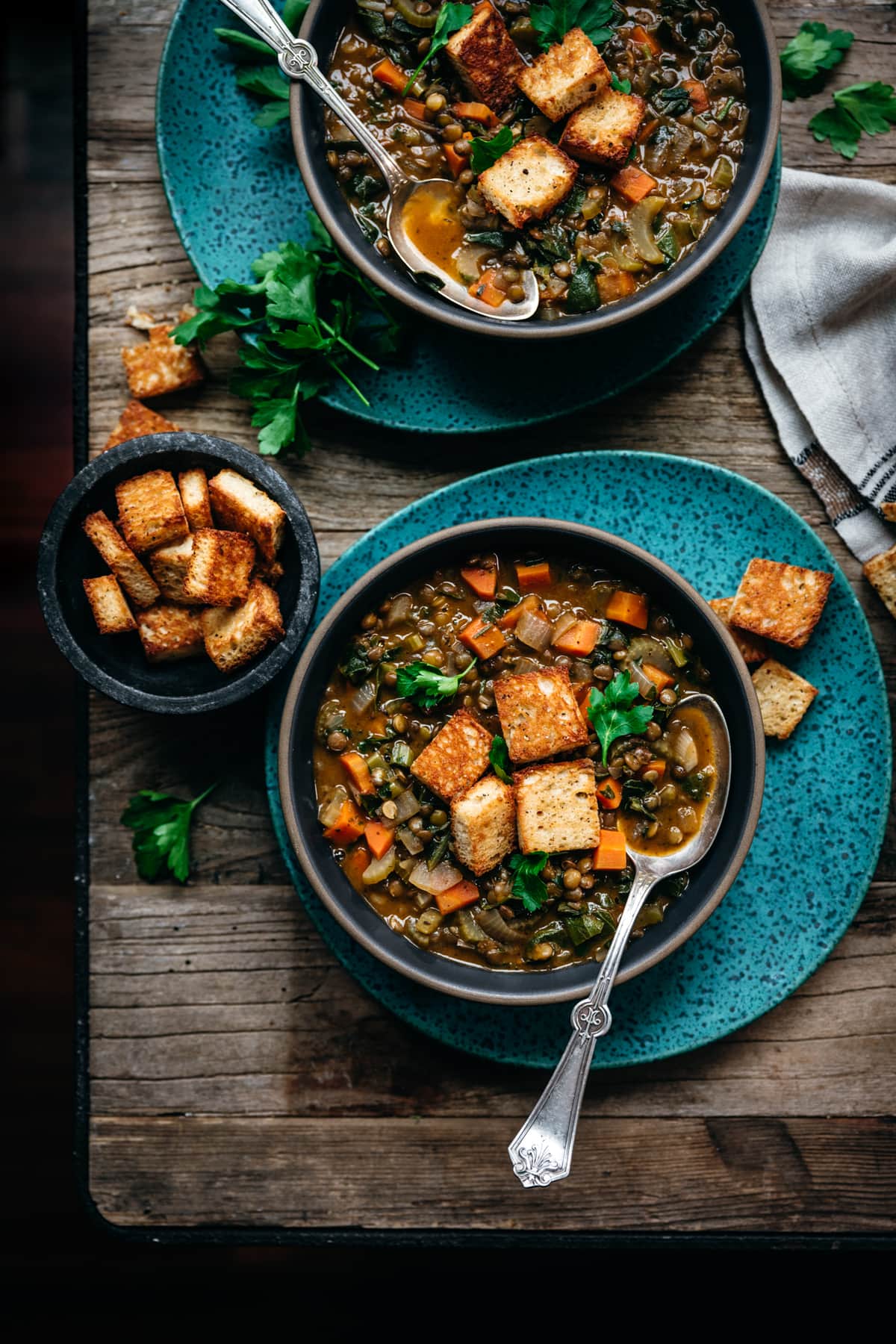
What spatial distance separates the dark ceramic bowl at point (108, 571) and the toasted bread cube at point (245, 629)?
0.04 m

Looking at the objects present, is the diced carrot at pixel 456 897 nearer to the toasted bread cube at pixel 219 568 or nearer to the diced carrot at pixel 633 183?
the toasted bread cube at pixel 219 568

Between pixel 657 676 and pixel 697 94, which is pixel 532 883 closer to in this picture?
pixel 657 676

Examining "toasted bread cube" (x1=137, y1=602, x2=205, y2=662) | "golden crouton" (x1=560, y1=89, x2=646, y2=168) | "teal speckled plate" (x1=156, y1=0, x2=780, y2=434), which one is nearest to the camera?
"golden crouton" (x1=560, y1=89, x2=646, y2=168)

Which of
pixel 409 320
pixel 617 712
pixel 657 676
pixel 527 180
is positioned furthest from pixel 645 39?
pixel 617 712

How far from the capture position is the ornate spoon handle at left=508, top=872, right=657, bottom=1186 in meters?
2.85

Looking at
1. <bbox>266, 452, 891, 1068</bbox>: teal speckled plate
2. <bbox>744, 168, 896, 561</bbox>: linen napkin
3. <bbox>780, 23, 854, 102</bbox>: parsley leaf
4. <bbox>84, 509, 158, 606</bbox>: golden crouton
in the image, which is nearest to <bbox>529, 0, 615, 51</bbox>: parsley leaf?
<bbox>780, 23, 854, 102</bbox>: parsley leaf

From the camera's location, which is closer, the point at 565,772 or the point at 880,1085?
the point at 565,772

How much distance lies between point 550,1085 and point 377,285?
2.32m

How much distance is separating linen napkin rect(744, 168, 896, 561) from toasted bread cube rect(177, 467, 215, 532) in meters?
1.81

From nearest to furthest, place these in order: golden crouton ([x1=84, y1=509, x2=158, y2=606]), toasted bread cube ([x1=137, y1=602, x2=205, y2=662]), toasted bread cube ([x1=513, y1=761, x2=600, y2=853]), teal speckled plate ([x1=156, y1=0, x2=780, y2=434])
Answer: toasted bread cube ([x1=513, y1=761, x2=600, y2=853]) < golden crouton ([x1=84, y1=509, x2=158, y2=606]) < toasted bread cube ([x1=137, y1=602, x2=205, y2=662]) < teal speckled plate ([x1=156, y1=0, x2=780, y2=434])

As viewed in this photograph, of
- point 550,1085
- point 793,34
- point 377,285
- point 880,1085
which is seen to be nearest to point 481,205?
point 377,285

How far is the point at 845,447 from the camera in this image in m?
3.36

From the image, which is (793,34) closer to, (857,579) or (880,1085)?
(857,579)

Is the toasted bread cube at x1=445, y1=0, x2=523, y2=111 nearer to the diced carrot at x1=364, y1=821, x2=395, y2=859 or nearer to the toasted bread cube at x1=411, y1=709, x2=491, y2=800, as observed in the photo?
the toasted bread cube at x1=411, y1=709, x2=491, y2=800
